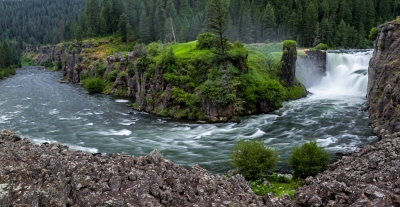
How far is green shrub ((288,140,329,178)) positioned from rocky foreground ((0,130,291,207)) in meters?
8.43

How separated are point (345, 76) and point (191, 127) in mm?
37374

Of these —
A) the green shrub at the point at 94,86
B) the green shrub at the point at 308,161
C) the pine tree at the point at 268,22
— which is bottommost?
the green shrub at the point at 308,161

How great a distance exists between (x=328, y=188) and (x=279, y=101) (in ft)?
116

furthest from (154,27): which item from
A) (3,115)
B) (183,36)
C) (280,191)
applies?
(280,191)

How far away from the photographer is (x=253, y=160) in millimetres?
22969

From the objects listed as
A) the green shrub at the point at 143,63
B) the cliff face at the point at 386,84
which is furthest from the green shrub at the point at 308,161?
the green shrub at the point at 143,63

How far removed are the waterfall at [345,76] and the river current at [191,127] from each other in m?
0.23

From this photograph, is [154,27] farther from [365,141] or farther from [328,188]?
[328,188]

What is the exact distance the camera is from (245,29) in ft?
319

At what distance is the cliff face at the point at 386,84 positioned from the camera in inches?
1268

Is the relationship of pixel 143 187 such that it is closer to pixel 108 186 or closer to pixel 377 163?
pixel 108 186

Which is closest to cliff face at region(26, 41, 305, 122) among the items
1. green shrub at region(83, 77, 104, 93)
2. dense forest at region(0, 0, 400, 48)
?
green shrub at region(83, 77, 104, 93)

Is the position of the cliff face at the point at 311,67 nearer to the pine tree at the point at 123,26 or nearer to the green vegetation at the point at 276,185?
the green vegetation at the point at 276,185

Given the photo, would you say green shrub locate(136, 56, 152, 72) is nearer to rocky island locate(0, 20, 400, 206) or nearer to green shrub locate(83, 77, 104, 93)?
green shrub locate(83, 77, 104, 93)
